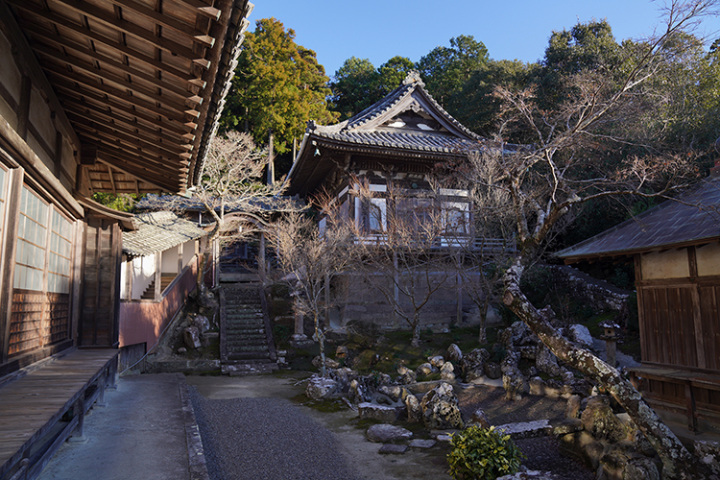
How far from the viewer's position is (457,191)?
59.6 feet

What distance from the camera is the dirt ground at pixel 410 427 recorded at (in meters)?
6.96

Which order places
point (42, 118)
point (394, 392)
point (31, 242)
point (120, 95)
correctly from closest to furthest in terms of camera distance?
point (120, 95) → point (31, 242) → point (42, 118) → point (394, 392)

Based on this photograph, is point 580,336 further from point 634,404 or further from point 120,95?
point 120,95

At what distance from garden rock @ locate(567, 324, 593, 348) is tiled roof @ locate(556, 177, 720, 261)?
441 cm

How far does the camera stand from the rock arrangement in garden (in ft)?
A: 21.2

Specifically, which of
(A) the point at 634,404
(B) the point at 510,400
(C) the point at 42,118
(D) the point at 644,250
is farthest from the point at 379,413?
(C) the point at 42,118

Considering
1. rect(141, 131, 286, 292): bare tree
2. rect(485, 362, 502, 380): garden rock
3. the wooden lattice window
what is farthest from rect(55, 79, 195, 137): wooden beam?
rect(141, 131, 286, 292): bare tree

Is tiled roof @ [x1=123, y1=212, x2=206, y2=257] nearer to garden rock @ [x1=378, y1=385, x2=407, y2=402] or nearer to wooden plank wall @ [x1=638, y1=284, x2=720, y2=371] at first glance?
garden rock @ [x1=378, y1=385, x2=407, y2=402]

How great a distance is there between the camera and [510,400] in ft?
36.3

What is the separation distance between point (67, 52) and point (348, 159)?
42.1 feet

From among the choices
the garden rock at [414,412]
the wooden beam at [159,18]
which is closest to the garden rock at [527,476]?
the garden rock at [414,412]

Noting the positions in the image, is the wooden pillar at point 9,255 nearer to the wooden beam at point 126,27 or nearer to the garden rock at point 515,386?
the wooden beam at point 126,27

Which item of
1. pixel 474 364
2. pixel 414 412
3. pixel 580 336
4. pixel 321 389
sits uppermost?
pixel 580 336

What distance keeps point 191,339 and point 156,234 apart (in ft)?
11.8
